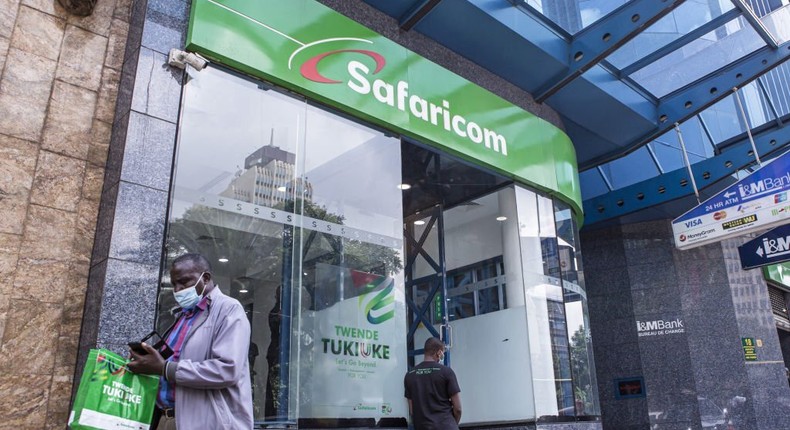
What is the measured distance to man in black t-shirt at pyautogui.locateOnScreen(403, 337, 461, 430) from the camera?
553 centimetres

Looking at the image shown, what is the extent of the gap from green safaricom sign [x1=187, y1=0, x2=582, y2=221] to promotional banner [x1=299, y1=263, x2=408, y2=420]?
1713 mm

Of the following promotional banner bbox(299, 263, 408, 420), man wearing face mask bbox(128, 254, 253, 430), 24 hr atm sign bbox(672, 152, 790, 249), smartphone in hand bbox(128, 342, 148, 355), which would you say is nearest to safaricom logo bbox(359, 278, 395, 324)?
promotional banner bbox(299, 263, 408, 420)

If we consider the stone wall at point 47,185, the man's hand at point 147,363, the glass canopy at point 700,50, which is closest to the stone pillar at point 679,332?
the glass canopy at point 700,50

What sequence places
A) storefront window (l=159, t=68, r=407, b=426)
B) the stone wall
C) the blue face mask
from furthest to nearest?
storefront window (l=159, t=68, r=407, b=426), the stone wall, the blue face mask

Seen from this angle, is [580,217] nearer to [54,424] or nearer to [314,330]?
[314,330]

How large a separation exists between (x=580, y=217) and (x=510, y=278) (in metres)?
2.54

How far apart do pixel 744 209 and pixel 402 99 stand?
4864mm

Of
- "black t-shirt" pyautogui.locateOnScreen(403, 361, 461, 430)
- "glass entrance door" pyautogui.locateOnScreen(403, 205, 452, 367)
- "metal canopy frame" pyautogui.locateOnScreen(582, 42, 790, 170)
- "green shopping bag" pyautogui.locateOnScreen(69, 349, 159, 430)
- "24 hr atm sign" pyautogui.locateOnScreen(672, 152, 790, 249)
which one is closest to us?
"green shopping bag" pyautogui.locateOnScreen(69, 349, 159, 430)

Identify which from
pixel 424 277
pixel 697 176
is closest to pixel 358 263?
pixel 424 277

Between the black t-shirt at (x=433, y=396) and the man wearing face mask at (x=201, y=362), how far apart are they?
2883 mm

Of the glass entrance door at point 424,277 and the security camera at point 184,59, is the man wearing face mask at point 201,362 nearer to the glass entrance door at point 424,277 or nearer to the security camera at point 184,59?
the security camera at point 184,59

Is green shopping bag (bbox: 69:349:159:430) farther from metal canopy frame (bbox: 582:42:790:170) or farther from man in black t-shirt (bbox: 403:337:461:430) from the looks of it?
metal canopy frame (bbox: 582:42:790:170)

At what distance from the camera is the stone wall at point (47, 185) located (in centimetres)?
419

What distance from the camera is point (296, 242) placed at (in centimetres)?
573
